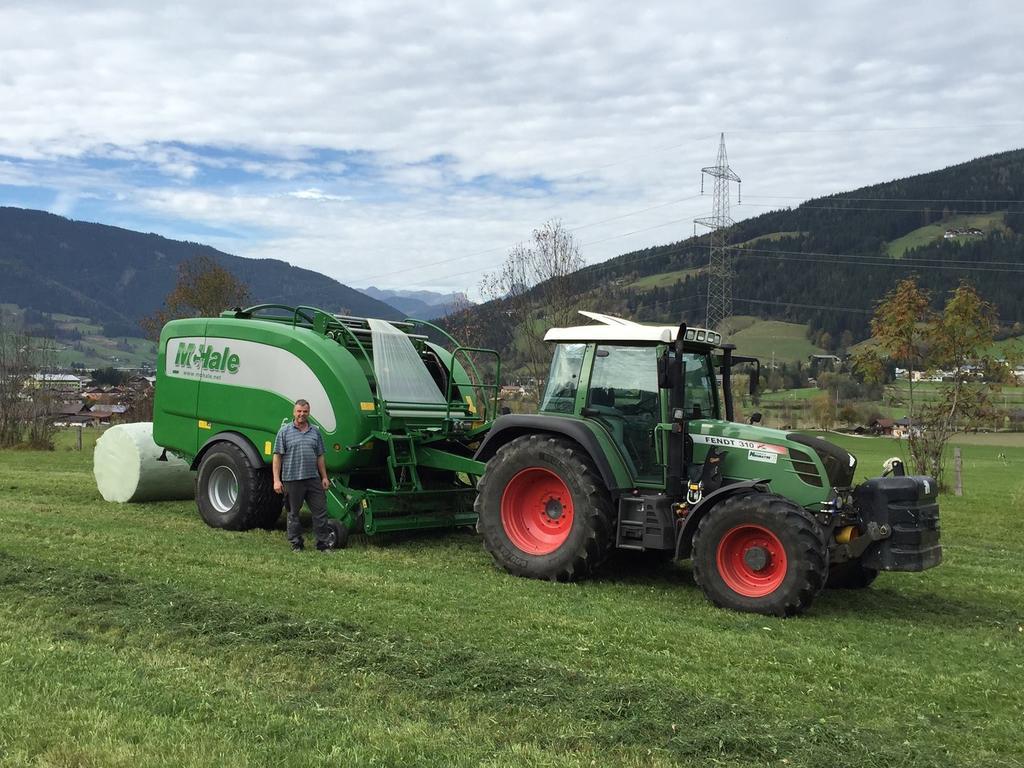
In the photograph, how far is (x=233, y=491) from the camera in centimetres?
1178

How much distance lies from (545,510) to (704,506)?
1.75m

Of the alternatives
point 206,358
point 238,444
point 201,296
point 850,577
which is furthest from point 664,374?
point 201,296

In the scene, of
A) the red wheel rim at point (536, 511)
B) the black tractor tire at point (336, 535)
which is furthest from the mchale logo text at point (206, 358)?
the red wheel rim at point (536, 511)

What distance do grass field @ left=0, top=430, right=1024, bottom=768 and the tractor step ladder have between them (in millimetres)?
1312

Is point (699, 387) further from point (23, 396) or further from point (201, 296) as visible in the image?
point (23, 396)

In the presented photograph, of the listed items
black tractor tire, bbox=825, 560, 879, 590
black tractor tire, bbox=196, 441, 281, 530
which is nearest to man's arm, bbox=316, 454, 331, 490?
black tractor tire, bbox=196, 441, 281, 530

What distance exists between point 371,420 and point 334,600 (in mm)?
3503

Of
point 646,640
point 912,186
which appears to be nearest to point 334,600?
point 646,640

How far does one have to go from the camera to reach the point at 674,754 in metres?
4.62

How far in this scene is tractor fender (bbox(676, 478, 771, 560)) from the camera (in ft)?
26.1

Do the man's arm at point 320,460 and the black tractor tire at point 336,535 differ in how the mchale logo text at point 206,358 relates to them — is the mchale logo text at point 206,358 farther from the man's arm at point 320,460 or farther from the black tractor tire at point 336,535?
the black tractor tire at point 336,535

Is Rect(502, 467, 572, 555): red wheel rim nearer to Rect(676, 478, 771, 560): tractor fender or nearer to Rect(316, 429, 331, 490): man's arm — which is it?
Rect(676, 478, 771, 560): tractor fender

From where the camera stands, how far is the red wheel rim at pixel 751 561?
774 centimetres

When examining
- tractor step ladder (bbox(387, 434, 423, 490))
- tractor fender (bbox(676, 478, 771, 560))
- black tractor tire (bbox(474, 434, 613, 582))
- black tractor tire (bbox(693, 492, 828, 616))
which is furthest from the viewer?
tractor step ladder (bbox(387, 434, 423, 490))
